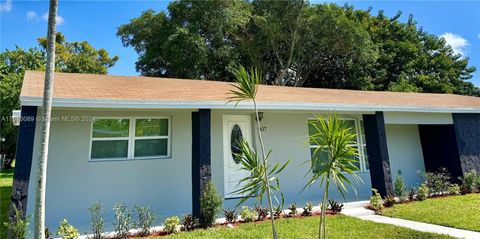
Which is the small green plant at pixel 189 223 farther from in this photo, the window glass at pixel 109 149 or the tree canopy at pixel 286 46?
the tree canopy at pixel 286 46

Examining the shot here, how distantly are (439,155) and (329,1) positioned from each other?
17.9m

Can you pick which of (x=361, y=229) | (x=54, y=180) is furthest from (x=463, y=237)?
(x=54, y=180)

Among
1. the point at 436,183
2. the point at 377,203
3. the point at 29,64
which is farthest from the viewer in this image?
the point at 29,64

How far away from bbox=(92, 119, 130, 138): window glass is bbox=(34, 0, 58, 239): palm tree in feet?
11.1

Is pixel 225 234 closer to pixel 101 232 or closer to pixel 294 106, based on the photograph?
pixel 101 232

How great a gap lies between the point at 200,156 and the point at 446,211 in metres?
6.50

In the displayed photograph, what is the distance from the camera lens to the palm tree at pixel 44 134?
4531 millimetres

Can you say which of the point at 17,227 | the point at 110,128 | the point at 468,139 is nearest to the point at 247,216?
the point at 110,128

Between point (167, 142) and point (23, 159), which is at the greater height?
point (167, 142)

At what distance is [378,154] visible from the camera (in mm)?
9125

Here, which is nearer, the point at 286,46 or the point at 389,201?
the point at 389,201

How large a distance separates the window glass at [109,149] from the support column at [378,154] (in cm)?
745

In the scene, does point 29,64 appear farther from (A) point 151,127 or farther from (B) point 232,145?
(B) point 232,145

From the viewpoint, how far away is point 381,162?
355 inches
